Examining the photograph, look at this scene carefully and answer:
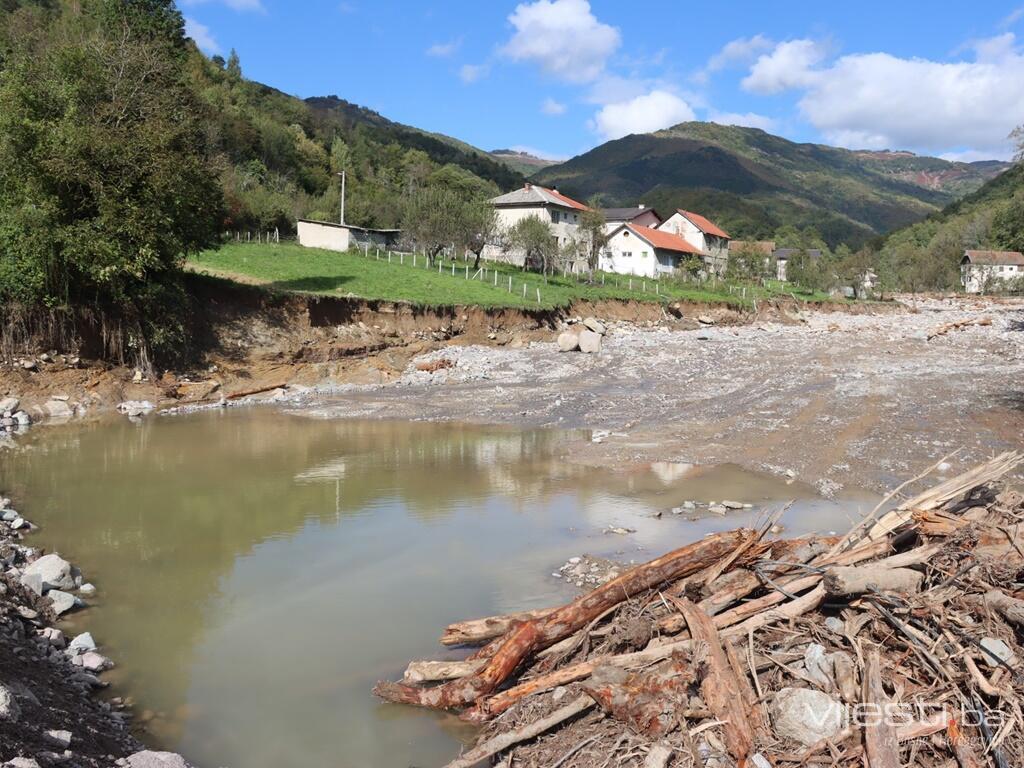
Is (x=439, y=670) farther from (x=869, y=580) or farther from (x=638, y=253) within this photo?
(x=638, y=253)

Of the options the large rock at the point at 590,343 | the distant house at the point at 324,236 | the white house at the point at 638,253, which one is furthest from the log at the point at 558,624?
the white house at the point at 638,253

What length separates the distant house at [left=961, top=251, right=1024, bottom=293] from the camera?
92750 millimetres

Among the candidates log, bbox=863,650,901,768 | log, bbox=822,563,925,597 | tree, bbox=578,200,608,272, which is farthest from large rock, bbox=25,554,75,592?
tree, bbox=578,200,608,272

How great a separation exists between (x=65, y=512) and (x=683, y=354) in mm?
29575

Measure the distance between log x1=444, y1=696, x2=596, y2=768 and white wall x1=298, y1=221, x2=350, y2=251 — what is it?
53872 millimetres

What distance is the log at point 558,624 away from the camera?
7109 mm

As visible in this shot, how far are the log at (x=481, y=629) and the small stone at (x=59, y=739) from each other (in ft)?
12.6

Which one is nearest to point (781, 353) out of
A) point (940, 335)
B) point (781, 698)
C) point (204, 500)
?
point (940, 335)

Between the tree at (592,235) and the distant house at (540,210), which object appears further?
the distant house at (540,210)

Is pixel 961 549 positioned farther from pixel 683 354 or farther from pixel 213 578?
pixel 683 354

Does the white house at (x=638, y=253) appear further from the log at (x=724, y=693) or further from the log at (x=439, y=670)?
the log at (x=724, y=693)

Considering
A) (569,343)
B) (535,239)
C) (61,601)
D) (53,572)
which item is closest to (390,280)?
(569,343)

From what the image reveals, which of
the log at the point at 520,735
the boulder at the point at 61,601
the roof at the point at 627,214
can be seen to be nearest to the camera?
the log at the point at 520,735

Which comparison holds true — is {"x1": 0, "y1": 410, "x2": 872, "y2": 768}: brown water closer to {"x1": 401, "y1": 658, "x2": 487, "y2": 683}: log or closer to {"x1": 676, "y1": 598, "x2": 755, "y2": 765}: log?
{"x1": 401, "y1": 658, "x2": 487, "y2": 683}: log
